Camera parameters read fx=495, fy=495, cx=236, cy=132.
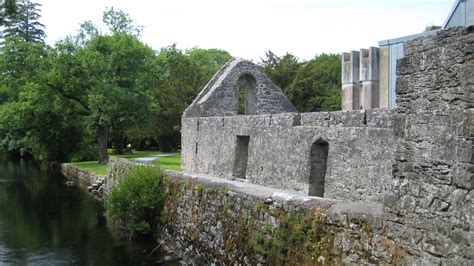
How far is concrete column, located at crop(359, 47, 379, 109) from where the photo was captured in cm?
1664

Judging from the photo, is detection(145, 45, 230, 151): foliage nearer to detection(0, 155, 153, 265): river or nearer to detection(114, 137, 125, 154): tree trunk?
detection(114, 137, 125, 154): tree trunk

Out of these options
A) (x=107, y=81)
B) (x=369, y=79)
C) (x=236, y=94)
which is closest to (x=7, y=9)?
(x=236, y=94)

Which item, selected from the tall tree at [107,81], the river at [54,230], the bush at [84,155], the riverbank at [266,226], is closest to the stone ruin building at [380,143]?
the riverbank at [266,226]

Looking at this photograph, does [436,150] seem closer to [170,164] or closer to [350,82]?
[350,82]

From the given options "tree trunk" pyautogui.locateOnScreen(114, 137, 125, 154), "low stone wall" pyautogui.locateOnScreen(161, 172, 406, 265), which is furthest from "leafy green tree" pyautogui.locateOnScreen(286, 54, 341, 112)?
"low stone wall" pyautogui.locateOnScreen(161, 172, 406, 265)

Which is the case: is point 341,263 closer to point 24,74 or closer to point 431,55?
point 431,55

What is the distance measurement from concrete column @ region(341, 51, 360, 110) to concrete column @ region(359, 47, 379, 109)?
78 cm

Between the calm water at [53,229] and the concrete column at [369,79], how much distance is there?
9.73 metres

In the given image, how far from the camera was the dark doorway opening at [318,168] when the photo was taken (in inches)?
421

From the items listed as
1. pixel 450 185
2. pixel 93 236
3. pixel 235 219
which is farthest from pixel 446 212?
pixel 93 236

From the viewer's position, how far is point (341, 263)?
219 inches

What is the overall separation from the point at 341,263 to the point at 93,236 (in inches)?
434

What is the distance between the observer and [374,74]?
1684 centimetres

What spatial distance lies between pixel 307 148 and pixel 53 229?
952 cm
